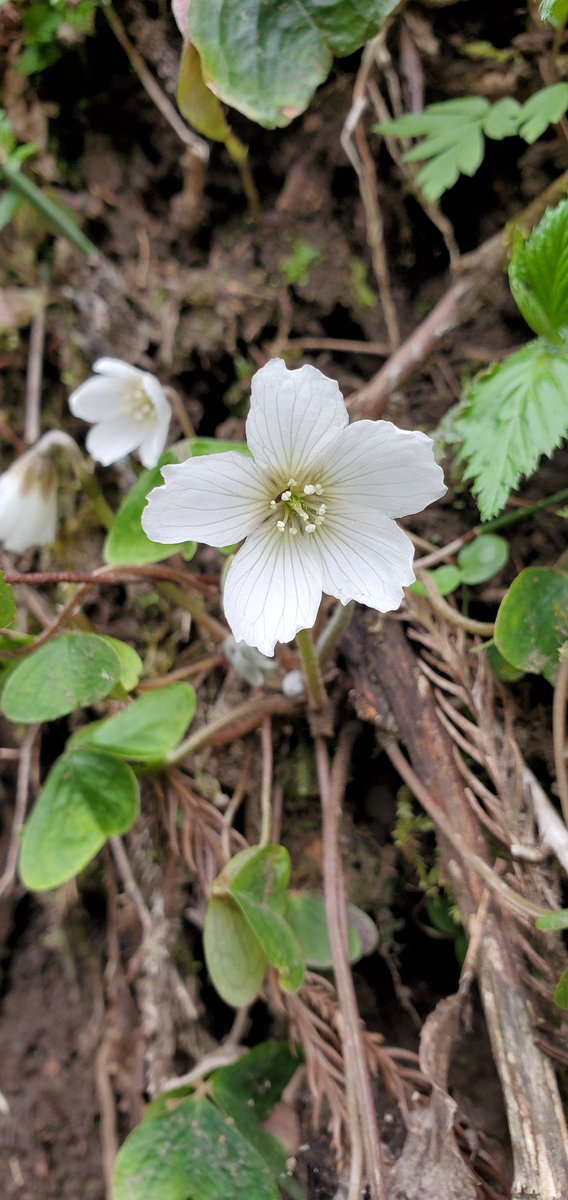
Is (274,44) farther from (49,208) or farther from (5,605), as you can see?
(5,605)

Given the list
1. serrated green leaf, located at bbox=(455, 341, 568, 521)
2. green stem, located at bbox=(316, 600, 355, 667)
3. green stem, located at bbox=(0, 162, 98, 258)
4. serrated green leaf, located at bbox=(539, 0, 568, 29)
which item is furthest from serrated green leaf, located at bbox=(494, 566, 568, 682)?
green stem, located at bbox=(0, 162, 98, 258)

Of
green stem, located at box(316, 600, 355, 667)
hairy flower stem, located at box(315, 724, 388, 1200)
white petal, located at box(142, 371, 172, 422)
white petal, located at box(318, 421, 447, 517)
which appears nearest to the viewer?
white petal, located at box(318, 421, 447, 517)

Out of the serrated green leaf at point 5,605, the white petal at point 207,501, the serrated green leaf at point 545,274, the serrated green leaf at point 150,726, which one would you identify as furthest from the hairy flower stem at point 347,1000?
the serrated green leaf at point 545,274

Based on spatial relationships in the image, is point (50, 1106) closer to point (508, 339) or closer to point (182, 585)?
point (182, 585)

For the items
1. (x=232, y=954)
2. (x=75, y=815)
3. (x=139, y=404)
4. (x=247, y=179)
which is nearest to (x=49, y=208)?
(x=247, y=179)

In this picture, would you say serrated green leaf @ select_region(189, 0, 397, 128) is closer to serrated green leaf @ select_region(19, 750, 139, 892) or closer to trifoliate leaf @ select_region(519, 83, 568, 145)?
trifoliate leaf @ select_region(519, 83, 568, 145)

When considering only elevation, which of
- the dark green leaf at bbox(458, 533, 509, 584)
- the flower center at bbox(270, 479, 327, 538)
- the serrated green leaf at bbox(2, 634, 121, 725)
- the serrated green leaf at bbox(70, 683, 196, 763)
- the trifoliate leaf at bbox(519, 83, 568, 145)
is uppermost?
the trifoliate leaf at bbox(519, 83, 568, 145)
